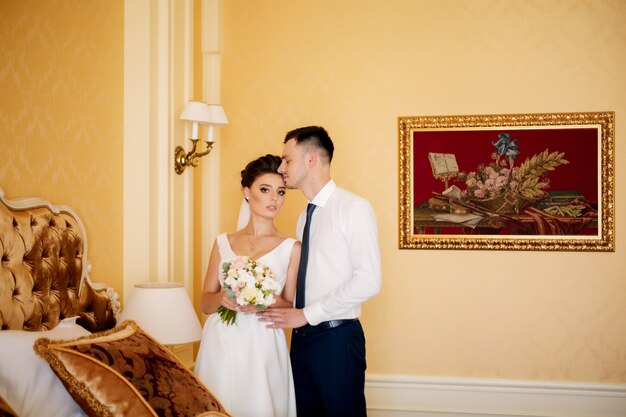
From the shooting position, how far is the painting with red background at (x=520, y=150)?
4.67m

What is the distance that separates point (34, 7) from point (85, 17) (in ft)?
1.34

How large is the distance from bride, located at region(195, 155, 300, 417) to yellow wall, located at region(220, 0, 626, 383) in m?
1.27

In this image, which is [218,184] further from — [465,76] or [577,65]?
[577,65]

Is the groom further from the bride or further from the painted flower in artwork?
the painted flower in artwork

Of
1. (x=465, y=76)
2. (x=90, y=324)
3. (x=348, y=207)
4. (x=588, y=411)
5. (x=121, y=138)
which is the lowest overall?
(x=588, y=411)

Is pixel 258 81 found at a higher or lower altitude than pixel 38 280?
higher

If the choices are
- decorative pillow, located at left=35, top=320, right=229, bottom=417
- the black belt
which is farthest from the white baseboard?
decorative pillow, located at left=35, top=320, right=229, bottom=417

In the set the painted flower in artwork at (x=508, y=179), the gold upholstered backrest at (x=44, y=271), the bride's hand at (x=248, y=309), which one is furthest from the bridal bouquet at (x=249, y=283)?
the painted flower in artwork at (x=508, y=179)

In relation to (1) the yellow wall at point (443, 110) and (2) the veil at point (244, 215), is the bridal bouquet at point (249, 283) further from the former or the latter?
(1) the yellow wall at point (443, 110)

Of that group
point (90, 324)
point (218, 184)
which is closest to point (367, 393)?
point (218, 184)

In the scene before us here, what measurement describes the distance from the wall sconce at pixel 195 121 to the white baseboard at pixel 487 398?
199cm

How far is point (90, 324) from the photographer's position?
3496 mm

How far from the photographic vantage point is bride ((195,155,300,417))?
328 centimetres

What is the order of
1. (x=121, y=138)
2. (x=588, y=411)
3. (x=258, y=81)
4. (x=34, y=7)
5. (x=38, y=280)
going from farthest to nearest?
(x=258, y=81) → (x=588, y=411) → (x=121, y=138) → (x=34, y=7) → (x=38, y=280)
